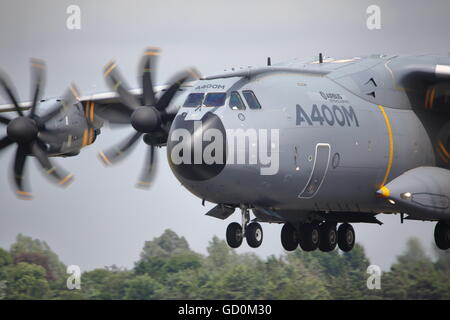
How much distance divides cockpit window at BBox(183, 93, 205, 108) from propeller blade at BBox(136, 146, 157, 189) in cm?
258

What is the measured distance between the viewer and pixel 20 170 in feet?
93.0

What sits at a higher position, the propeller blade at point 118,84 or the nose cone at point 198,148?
the propeller blade at point 118,84

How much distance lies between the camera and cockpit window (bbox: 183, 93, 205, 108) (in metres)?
25.3

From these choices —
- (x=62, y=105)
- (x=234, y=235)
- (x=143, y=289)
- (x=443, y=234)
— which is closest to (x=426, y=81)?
(x=443, y=234)

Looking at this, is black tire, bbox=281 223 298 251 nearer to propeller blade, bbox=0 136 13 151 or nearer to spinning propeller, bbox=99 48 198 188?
spinning propeller, bbox=99 48 198 188

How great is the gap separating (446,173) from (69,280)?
1076 cm

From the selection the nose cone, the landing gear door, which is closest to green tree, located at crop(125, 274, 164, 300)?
the landing gear door

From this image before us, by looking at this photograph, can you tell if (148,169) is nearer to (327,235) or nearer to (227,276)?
(327,235)

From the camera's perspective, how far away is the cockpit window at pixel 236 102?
25.1 m

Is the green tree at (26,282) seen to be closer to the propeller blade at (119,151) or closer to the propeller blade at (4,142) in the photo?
the propeller blade at (4,142)

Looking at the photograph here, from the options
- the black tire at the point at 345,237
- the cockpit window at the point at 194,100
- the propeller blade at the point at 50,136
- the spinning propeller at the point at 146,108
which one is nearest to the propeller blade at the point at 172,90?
the spinning propeller at the point at 146,108

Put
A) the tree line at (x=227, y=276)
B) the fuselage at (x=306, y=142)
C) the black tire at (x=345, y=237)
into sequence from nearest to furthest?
the fuselage at (x=306, y=142) → the black tire at (x=345, y=237) → the tree line at (x=227, y=276)

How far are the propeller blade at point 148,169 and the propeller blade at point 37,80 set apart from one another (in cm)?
250
